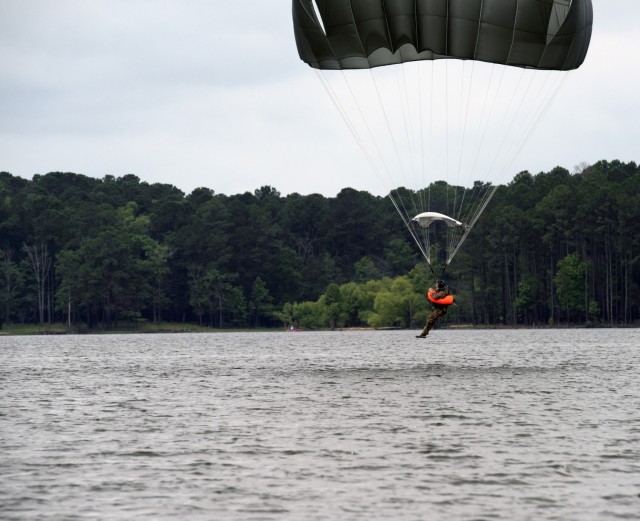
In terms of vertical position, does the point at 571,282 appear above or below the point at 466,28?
below

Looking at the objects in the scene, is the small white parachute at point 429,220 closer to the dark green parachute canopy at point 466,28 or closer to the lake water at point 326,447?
the dark green parachute canopy at point 466,28

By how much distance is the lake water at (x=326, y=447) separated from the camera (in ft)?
73.7

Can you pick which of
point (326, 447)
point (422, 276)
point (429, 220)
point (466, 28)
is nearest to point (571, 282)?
point (422, 276)

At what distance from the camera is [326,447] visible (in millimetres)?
30109

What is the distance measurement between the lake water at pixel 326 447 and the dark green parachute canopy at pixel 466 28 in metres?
13.5

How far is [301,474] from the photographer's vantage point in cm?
2589

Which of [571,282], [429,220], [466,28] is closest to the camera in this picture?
[466,28]

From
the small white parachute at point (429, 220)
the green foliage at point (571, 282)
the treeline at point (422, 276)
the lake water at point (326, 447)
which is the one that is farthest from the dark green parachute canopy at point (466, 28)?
Answer: the green foliage at point (571, 282)

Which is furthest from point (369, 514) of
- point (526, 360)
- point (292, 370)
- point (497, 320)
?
point (497, 320)

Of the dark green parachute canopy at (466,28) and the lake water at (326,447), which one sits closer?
the lake water at (326,447)

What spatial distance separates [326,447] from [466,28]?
2010cm

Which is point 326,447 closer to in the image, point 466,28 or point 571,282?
point 466,28

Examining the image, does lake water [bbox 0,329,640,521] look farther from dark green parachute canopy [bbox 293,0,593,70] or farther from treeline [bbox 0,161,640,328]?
treeline [bbox 0,161,640,328]

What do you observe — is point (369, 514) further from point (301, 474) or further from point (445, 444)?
point (445, 444)
